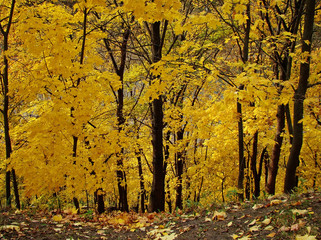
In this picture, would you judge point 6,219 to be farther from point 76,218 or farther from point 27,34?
point 27,34

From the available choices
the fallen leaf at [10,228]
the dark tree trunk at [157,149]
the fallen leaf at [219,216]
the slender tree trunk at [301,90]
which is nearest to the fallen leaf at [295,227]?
the fallen leaf at [219,216]

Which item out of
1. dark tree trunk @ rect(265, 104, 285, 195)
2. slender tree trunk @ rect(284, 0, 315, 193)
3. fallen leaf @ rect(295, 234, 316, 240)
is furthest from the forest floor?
dark tree trunk @ rect(265, 104, 285, 195)

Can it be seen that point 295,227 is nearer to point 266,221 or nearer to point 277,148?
point 266,221

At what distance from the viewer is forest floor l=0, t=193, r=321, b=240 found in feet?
8.64

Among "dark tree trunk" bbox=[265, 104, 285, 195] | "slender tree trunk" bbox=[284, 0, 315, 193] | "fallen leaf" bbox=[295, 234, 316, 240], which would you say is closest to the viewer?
"fallen leaf" bbox=[295, 234, 316, 240]

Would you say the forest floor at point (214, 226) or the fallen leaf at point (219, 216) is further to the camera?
the fallen leaf at point (219, 216)

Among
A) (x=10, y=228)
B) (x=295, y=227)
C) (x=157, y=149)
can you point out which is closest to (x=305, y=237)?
(x=295, y=227)

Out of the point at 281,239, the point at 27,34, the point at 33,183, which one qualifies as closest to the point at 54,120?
the point at 33,183

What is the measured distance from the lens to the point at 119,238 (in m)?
3.59

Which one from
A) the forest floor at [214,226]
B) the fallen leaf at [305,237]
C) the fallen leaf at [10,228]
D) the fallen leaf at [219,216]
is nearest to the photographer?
the fallen leaf at [305,237]

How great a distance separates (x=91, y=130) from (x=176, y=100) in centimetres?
579

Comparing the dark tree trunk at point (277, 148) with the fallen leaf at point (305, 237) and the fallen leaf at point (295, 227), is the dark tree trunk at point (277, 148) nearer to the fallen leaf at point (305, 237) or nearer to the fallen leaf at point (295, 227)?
the fallen leaf at point (295, 227)

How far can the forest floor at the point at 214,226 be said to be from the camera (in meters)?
2.63

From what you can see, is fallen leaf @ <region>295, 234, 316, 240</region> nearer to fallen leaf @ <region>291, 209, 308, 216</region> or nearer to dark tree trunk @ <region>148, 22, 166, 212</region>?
fallen leaf @ <region>291, 209, 308, 216</region>
